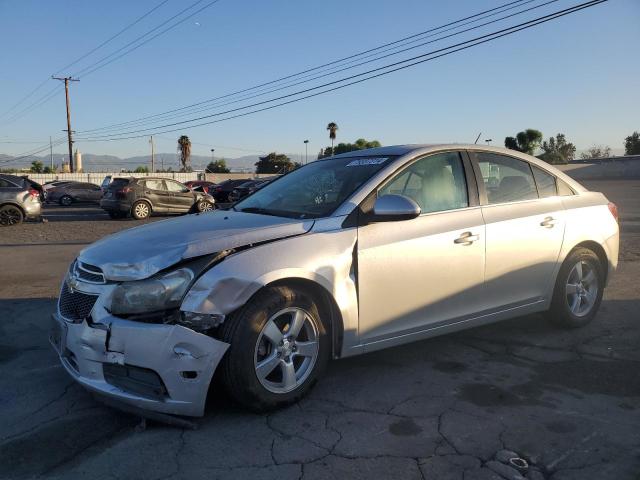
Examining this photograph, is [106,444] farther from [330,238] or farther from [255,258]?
[330,238]

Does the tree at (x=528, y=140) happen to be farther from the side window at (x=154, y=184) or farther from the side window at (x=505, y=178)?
the side window at (x=505, y=178)

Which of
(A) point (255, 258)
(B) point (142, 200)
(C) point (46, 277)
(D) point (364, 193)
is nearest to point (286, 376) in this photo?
(A) point (255, 258)

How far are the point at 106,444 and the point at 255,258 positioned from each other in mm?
1300

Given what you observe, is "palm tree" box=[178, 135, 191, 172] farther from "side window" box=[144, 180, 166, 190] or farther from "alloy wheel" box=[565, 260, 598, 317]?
"alloy wheel" box=[565, 260, 598, 317]

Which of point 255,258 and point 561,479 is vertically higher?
point 255,258

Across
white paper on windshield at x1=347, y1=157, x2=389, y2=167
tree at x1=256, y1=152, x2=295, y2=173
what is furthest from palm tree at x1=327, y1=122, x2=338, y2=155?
white paper on windshield at x1=347, y1=157, x2=389, y2=167

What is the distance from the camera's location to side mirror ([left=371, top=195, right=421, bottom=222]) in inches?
142

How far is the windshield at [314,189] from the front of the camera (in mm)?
3914

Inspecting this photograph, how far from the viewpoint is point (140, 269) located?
10.2ft

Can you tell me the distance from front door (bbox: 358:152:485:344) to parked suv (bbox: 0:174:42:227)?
49.1 ft

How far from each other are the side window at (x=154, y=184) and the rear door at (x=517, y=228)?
16.9 meters

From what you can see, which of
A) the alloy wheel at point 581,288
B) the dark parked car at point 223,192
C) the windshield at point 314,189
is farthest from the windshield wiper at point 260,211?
the dark parked car at point 223,192

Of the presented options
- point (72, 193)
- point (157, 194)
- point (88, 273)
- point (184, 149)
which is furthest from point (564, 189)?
point (184, 149)

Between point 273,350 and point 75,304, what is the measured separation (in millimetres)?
1237
